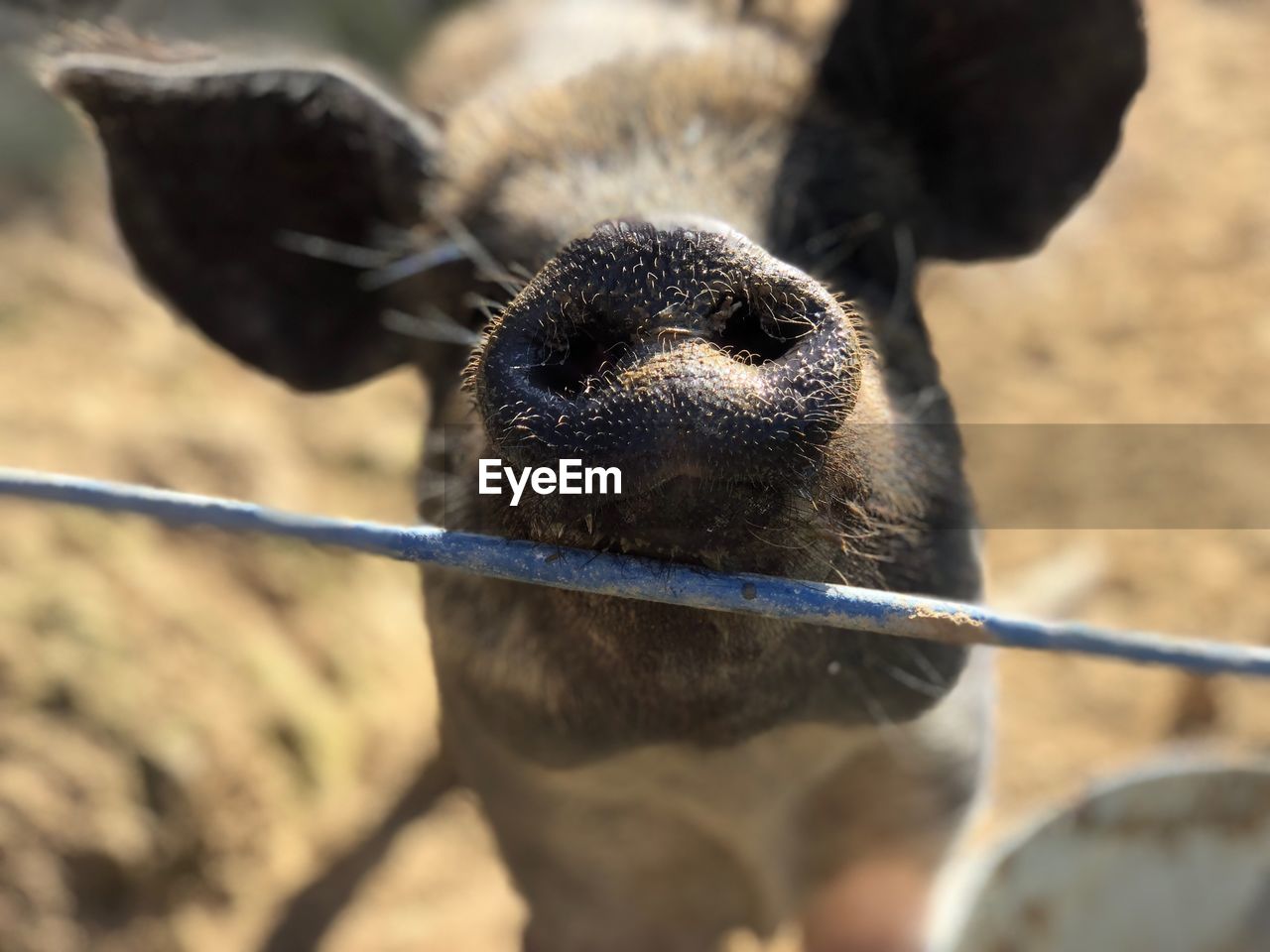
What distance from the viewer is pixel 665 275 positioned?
111cm

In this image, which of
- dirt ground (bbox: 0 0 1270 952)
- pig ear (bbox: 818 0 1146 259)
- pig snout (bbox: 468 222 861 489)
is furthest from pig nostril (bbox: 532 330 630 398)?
dirt ground (bbox: 0 0 1270 952)

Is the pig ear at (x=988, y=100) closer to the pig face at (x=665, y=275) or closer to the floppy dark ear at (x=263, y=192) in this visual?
the pig face at (x=665, y=275)

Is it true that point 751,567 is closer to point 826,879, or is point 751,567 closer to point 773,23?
point 826,879

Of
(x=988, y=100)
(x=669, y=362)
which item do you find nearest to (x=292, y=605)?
(x=988, y=100)

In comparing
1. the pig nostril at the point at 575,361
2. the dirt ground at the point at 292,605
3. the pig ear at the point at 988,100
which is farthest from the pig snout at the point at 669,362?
the dirt ground at the point at 292,605

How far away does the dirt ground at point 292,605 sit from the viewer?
2.74 metres

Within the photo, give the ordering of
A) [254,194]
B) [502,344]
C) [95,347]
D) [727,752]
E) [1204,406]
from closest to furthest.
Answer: [502,344] < [727,752] < [254,194] < [95,347] < [1204,406]

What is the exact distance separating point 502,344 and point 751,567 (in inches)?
12.7

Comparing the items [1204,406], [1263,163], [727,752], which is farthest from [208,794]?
[1263,163]

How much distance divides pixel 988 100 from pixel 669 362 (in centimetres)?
128

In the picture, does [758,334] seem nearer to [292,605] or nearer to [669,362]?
[669,362]

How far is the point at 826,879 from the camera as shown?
243 centimetres

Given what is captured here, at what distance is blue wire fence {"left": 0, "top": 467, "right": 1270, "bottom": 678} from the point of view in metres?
1.08

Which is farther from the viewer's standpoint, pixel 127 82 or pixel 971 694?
pixel 971 694
